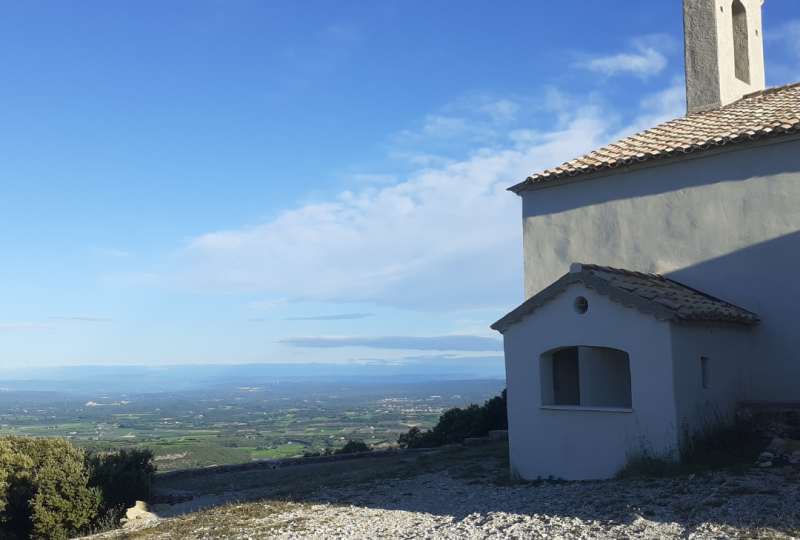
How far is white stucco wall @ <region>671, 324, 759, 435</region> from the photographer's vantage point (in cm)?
980

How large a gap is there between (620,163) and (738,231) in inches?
104

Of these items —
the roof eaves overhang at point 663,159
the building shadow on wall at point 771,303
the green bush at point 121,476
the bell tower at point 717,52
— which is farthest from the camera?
the bell tower at point 717,52

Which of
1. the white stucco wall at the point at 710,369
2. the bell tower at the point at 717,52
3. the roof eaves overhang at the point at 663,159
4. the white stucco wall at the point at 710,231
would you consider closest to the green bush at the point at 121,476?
the white stucco wall at the point at 710,231

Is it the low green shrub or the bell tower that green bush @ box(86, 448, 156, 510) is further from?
the bell tower

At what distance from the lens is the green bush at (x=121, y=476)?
11.4m

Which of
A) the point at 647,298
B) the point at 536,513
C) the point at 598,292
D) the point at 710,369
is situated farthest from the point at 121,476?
the point at 710,369

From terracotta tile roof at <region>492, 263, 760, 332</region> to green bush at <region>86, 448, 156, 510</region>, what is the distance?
24.0 ft

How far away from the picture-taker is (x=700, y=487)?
8133 millimetres

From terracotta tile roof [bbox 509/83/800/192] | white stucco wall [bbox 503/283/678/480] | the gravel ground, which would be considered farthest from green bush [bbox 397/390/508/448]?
the gravel ground

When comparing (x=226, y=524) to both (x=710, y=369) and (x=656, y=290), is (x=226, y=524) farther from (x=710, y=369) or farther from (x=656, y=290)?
(x=710, y=369)

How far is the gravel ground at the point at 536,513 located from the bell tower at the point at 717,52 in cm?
1036

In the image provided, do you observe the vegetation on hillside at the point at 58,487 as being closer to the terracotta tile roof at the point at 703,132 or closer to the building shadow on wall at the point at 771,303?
the terracotta tile roof at the point at 703,132

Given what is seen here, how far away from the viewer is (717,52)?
1577 centimetres

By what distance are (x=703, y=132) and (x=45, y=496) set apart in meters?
14.0
